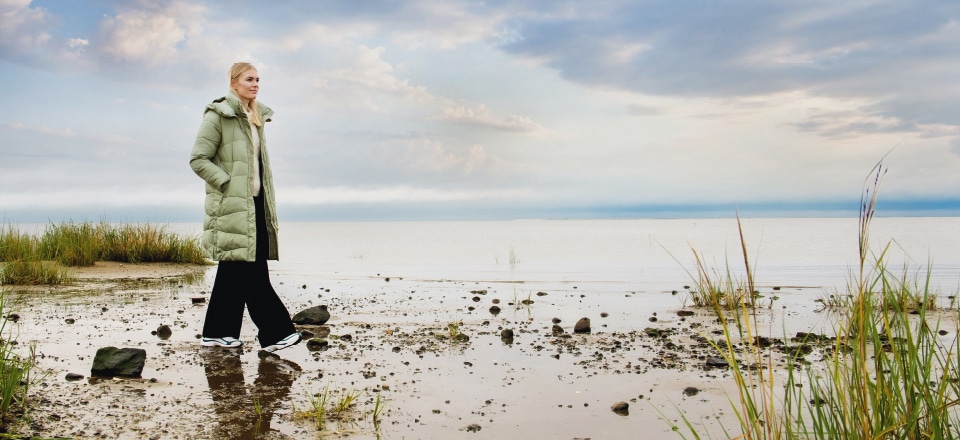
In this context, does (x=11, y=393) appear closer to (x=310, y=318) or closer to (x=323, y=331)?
(x=323, y=331)

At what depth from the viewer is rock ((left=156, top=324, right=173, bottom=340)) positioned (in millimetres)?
7078

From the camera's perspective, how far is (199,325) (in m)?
7.89

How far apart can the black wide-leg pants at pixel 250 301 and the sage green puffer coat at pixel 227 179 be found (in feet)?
0.53

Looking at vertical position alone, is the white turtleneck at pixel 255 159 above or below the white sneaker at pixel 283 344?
above

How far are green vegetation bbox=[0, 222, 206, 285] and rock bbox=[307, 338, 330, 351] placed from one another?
9748mm

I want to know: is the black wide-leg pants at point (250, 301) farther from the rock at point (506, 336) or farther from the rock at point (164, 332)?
the rock at point (506, 336)

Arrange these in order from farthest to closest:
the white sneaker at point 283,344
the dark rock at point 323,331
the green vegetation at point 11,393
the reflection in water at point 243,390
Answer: the dark rock at point 323,331 < the white sneaker at point 283,344 < the reflection in water at point 243,390 < the green vegetation at point 11,393

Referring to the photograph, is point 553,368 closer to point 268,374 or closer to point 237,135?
point 268,374

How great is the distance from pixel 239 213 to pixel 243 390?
1793 millimetres

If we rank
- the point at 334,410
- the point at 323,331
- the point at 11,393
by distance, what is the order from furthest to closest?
1. the point at 323,331
2. the point at 334,410
3. the point at 11,393

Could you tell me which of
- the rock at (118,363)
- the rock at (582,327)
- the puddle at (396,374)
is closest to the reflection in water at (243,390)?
the puddle at (396,374)

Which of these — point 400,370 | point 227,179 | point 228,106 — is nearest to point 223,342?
point 227,179

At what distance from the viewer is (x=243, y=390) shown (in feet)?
16.2

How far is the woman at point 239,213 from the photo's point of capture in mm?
6188
